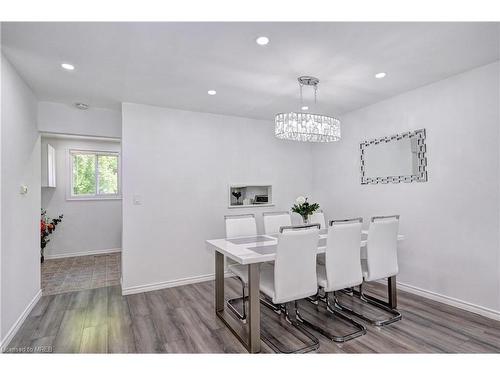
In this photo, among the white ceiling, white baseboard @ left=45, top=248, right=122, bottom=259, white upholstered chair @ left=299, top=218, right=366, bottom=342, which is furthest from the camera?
white baseboard @ left=45, top=248, right=122, bottom=259

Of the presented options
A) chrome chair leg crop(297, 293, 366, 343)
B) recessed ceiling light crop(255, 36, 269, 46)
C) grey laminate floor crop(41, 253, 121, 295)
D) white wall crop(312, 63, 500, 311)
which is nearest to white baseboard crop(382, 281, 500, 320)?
white wall crop(312, 63, 500, 311)

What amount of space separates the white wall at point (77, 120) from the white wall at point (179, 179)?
1.74ft

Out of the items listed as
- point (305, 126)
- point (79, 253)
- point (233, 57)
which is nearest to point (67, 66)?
point (233, 57)

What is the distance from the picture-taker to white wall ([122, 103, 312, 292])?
11.8 ft

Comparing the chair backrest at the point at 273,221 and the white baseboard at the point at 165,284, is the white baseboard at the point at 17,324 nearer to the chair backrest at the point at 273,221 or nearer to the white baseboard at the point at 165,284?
the white baseboard at the point at 165,284

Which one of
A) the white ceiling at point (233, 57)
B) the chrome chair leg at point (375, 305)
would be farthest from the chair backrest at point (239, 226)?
the white ceiling at point (233, 57)

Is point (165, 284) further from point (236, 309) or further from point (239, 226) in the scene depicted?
point (239, 226)

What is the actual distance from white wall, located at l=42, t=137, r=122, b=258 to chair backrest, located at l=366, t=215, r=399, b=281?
5.11m

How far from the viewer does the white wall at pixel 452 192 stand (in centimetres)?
266

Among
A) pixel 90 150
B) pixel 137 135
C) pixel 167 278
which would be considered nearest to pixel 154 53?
pixel 137 135

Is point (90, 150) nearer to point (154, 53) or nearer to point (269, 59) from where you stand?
point (154, 53)

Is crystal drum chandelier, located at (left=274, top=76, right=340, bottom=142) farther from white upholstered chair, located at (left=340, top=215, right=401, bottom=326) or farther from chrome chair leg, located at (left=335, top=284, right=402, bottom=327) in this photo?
chrome chair leg, located at (left=335, top=284, right=402, bottom=327)

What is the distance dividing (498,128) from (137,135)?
3.97 meters

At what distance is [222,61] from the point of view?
249 centimetres
